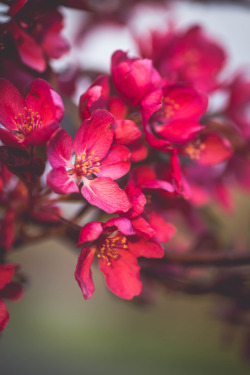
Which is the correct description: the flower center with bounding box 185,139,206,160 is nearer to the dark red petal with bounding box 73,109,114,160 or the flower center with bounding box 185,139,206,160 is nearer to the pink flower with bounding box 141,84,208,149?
the pink flower with bounding box 141,84,208,149

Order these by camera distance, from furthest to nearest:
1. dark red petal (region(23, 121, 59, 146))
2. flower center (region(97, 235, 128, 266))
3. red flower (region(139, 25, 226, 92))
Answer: red flower (region(139, 25, 226, 92)), flower center (region(97, 235, 128, 266)), dark red petal (region(23, 121, 59, 146))

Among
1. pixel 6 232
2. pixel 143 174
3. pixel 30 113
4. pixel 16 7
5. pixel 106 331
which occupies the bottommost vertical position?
pixel 106 331

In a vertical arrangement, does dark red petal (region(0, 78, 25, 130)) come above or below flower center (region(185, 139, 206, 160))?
above

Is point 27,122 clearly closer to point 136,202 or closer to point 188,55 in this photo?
point 136,202

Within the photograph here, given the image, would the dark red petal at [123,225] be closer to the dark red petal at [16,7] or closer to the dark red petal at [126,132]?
the dark red petal at [126,132]

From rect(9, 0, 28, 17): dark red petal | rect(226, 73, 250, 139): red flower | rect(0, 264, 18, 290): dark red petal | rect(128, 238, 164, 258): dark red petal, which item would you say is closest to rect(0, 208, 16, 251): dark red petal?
rect(0, 264, 18, 290): dark red petal

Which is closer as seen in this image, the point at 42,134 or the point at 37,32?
the point at 42,134

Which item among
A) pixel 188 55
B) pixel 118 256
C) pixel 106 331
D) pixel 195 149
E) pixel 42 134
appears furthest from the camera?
Answer: pixel 106 331

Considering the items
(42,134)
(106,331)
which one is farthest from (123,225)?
(106,331)

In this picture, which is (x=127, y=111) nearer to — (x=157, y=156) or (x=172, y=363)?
(x=157, y=156)
